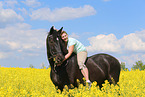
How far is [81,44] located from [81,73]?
797mm

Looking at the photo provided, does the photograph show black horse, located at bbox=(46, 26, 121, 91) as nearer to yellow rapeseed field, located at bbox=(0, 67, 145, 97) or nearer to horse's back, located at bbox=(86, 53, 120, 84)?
horse's back, located at bbox=(86, 53, 120, 84)

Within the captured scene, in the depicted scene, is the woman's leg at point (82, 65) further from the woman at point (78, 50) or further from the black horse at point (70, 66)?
the black horse at point (70, 66)

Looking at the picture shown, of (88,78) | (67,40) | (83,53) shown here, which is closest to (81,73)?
(88,78)

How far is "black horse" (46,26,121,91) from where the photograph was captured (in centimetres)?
456

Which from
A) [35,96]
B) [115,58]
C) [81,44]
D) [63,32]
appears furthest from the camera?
[115,58]

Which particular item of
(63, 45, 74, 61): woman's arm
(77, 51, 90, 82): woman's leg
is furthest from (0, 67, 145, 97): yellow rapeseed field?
(63, 45, 74, 61): woman's arm

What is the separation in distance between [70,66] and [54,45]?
0.78 m

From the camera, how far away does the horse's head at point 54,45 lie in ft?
14.8

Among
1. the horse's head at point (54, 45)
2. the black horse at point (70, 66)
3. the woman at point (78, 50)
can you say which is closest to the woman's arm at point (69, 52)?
the woman at point (78, 50)

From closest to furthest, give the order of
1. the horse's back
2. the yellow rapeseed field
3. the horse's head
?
the yellow rapeseed field < the horse's head < the horse's back

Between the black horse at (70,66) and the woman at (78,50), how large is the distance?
0.41 ft

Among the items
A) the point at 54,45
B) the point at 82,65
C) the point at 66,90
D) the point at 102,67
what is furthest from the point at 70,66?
the point at 102,67

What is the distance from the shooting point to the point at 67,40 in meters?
4.87

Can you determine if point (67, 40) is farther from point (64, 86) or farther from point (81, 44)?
point (64, 86)
